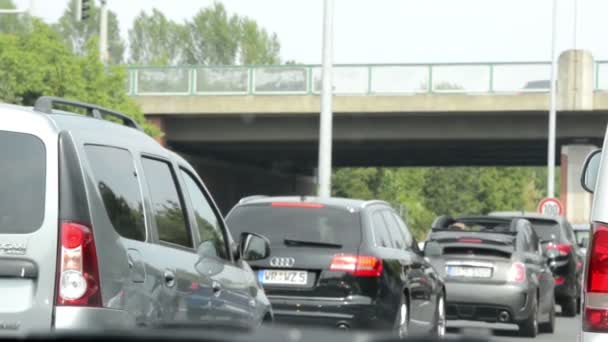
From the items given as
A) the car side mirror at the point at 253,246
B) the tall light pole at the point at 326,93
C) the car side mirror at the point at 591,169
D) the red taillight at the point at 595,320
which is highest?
the tall light pole at the point at 326,93

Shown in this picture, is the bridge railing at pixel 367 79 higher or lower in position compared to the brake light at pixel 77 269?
higher

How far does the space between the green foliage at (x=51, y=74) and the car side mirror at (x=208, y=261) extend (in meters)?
36.5

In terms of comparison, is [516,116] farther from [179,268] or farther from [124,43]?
[124,43]

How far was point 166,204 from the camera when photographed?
27.2 feet

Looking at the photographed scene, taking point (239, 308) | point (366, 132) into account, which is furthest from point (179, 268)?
point (366, 132)

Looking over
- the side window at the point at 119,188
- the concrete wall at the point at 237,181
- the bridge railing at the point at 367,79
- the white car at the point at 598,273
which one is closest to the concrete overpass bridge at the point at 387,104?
the bridge railing at the point at 367,79

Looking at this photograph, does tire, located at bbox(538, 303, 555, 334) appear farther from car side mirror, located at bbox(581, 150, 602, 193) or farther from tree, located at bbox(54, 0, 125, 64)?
tree, located at bbox(54, 0, 125, 64)

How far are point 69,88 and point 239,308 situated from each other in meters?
37.5

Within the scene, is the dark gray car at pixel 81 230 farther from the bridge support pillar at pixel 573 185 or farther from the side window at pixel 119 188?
the bridge support pillar at pixel 573 185

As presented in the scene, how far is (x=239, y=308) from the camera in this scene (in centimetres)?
905

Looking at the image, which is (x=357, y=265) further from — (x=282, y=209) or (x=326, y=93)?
(x=326, y=93)

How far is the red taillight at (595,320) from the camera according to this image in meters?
6.78

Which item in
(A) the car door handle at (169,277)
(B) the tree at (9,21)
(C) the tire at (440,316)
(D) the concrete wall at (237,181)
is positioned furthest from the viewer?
(B) the tree at (9,21)

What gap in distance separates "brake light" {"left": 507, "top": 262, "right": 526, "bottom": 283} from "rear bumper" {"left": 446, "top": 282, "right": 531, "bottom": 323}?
117 mm
